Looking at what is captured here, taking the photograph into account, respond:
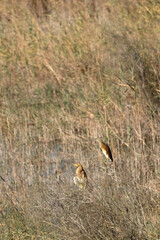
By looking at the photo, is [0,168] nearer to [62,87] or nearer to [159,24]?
[62,87]

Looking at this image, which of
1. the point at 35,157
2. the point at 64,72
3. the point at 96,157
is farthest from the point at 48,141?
A: the point at 64,72

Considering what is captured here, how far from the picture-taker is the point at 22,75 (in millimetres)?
5434

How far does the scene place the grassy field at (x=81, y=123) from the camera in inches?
99.8

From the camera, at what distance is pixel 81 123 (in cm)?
429

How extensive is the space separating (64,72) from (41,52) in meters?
0.43

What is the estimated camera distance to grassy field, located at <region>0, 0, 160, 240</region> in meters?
2.54

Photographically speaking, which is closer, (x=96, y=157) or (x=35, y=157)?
(x=96, y=157)

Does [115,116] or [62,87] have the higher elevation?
[115,116]

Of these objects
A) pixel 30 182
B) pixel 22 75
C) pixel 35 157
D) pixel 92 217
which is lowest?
pixel 22 75

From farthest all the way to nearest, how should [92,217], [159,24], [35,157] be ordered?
[159,24] → [35,157] → [92,217]

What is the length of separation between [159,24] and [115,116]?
1509 millimetres

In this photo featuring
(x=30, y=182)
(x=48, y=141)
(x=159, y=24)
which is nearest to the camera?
(x=30, y=182)

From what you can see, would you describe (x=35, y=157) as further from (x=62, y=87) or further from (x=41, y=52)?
(x=41, y=52)

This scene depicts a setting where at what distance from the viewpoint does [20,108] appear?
15.9 ft
